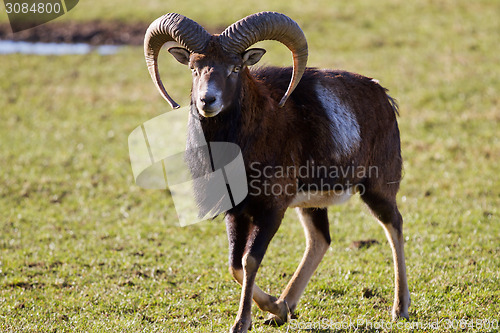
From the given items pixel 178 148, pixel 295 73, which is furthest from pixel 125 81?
pixel 295 73

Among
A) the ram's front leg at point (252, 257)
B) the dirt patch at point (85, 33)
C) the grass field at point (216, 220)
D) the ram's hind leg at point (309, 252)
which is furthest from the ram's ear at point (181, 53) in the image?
the dirt patch at point (85, 33)

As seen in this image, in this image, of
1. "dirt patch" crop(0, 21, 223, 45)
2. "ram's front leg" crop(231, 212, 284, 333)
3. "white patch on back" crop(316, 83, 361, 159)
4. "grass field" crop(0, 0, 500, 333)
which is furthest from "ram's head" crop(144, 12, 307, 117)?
"dirt patch" crop(0, 21, 223, 45)

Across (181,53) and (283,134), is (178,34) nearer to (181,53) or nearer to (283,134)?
(181,53)

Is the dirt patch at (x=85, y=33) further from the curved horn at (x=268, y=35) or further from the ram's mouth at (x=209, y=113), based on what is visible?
the ram's mouth at (x=209, y=113)

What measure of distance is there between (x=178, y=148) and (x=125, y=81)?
5296mm

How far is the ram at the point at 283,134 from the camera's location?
6.18m

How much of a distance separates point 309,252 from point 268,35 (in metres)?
2.51

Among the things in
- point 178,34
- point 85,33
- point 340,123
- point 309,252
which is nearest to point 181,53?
point 178,34

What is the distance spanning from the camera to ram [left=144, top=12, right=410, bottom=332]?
6176mm

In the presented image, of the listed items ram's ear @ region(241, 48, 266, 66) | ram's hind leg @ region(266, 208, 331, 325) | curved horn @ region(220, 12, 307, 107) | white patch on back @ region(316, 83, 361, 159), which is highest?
curved horn @ region(220, 12, 307, 107)

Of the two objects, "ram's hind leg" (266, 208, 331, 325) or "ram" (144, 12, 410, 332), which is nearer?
"ram" (144, 12, 410, 332)

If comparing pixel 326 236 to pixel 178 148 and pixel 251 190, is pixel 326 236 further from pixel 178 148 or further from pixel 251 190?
pixel 178 148

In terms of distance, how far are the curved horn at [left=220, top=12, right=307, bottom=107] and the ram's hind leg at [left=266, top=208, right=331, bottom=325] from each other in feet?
5.51

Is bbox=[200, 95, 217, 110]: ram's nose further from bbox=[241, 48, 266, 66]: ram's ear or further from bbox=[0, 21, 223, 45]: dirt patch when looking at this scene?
bbox=[0, 21, 223, 45]: dirt patch
